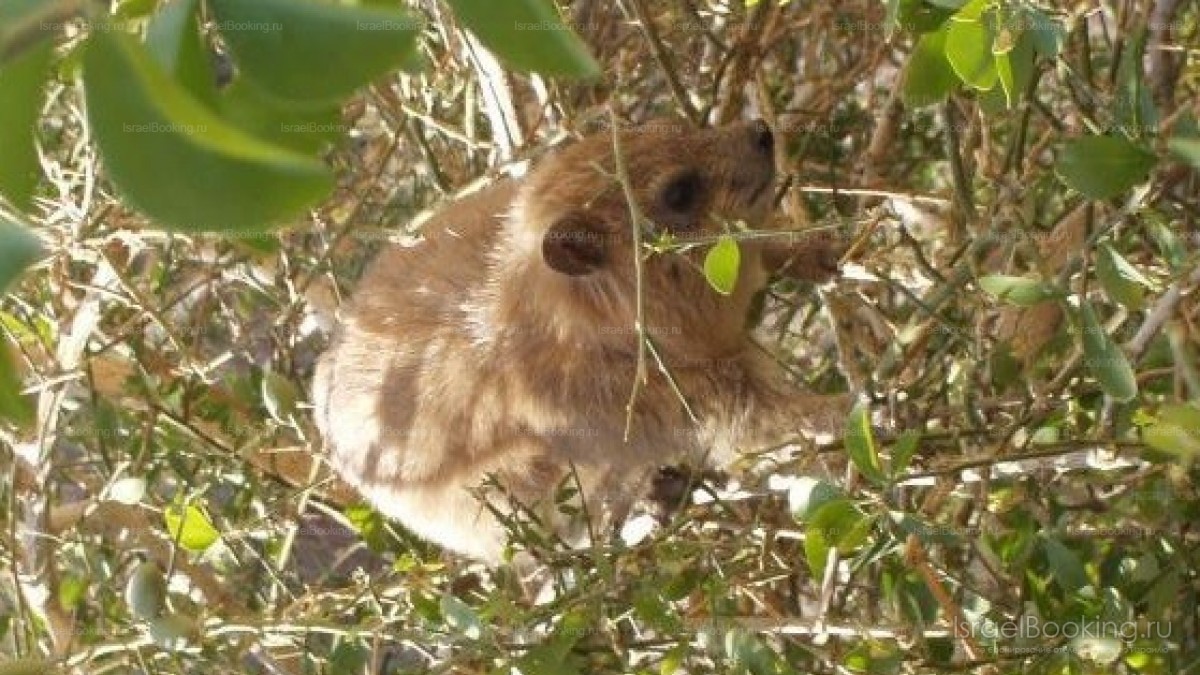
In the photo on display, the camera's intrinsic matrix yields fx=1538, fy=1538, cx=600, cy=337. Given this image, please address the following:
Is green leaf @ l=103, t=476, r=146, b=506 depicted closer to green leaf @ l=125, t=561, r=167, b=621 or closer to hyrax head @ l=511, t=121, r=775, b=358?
green leaf @ l=125, t=561, r=167, b=621

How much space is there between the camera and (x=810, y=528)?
160 cm

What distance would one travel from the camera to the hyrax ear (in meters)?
2.72

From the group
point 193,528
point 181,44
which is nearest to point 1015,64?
point 181,44

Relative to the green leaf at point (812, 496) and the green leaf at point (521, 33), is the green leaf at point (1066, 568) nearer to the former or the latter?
the green leaf at point (812, 496)

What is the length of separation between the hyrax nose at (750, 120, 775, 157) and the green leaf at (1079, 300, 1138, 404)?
1324mm

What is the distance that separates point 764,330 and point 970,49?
192cm

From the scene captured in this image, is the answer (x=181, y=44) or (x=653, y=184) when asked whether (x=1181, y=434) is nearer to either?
(x=181, y=44)

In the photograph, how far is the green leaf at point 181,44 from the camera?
0.64 metres

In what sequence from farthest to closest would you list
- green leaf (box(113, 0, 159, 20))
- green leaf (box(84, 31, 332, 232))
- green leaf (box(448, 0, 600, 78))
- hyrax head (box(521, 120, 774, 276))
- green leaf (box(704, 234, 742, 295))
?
hyrax head (box(521, 120, 774, 276)) → green leaf (box(704, 234, 742, 295)) → green leaf (box(113, 0, 159, 20)) → green leaf (box(448, 0, 600, 78)) → green leaf (box(84, 31, 332, 232))

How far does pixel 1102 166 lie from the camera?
1.41m

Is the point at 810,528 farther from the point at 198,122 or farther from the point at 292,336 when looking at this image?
the point at 292,336

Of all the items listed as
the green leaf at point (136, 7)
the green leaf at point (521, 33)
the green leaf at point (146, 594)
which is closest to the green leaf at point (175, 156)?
the green leaf at point (521, 33)

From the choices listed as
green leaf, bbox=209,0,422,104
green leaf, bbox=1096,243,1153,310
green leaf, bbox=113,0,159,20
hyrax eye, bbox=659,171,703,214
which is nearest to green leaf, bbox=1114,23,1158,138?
green leaf, bbox=1096,243,1153,310

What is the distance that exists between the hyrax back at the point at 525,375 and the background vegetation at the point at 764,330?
124 millimetres
